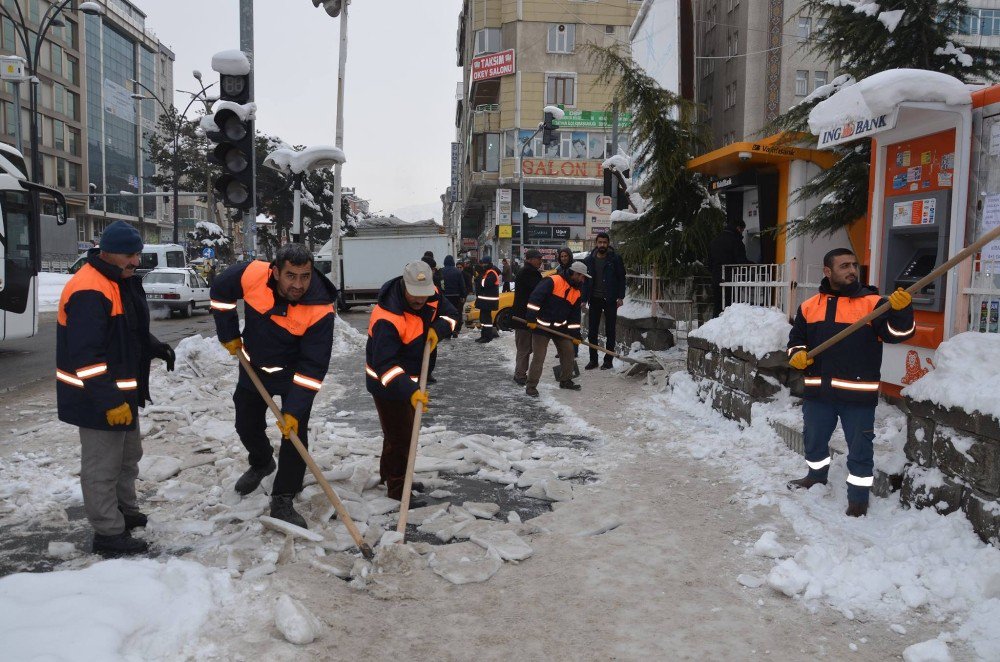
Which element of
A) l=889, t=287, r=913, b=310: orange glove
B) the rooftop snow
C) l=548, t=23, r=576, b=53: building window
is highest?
l=548, t=23, r=576, b=53: building window

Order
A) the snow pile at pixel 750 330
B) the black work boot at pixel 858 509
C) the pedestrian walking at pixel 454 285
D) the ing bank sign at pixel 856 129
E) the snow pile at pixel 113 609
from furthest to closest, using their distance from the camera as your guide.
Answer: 1. the pedestrian walking at pixel 454 285
2. the snow pile at pixel 750 330
3. the ing bank sign at pixel 856 129
4. the black work boot at pixel 858 509
5. the snow pile at pixel 113 609

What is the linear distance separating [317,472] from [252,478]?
102 cm

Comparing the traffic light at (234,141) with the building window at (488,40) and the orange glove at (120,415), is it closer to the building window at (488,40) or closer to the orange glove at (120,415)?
the orange glove at (120,415)

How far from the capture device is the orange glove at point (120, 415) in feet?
13.2

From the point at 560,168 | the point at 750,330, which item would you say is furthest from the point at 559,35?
the point at 750,330

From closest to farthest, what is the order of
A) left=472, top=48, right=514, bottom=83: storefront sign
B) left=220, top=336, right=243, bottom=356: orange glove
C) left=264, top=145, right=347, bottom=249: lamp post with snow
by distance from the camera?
1. left=220, top=336, right=243, bottom=356: orange glove
2. left=264, top=145, right=347, bottom=249: lamp post with snow
3. left=472, top=48, right=514, bottom=83: storefront sign

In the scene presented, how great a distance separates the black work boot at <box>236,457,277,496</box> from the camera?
5.23m

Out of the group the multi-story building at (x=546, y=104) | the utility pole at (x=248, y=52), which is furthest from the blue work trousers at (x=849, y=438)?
the multi-story building at (x=546, y=104)

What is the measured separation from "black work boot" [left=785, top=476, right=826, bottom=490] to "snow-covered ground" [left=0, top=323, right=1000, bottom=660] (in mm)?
97

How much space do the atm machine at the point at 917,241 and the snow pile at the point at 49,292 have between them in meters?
22.1

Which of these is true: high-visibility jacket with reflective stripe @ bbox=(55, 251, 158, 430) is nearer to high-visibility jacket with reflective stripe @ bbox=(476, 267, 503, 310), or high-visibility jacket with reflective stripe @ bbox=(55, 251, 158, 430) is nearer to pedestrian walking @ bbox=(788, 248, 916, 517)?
pedestrian walking @ bbox=(788, 248, 916, 517)

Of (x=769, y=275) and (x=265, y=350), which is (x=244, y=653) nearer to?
(x=265, y=350)

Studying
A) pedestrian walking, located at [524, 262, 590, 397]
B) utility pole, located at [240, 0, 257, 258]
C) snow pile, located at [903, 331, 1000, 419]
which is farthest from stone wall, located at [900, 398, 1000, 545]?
utility pole, located at [240, 0, 257, 258]

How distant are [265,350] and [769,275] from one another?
6.18 metres
